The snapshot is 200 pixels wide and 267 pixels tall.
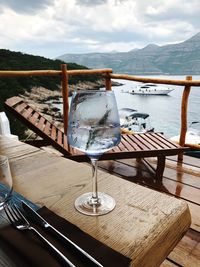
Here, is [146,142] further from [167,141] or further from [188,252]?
[188,252]

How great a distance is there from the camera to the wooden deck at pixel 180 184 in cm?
149

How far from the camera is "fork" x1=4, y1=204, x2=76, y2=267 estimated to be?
433 millimetres

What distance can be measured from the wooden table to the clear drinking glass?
0.30 feet

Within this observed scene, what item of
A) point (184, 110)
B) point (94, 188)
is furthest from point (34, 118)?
point (94, 188)

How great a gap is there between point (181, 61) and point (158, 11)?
29.2ft

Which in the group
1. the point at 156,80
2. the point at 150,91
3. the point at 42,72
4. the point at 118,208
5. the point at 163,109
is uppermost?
the point at 42,72

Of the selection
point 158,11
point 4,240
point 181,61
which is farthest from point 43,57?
point 181,61

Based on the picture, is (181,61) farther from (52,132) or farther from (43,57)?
(52,132)

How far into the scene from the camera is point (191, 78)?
3.08 metres

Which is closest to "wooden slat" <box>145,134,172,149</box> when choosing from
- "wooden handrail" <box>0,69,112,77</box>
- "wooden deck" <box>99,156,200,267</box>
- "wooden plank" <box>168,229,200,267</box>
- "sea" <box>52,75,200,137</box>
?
"wooden deck" <box>99,156,200,267</box>

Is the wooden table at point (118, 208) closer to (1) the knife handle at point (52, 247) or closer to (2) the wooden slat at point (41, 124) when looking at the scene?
(1) the knife handle at point (52, 247)

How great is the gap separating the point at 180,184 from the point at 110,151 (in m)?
0.76

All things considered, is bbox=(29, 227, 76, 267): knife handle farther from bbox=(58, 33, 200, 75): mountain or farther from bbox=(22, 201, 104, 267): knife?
bbox=(58, 33, 200, 75): mountain

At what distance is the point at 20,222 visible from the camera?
514 mm
